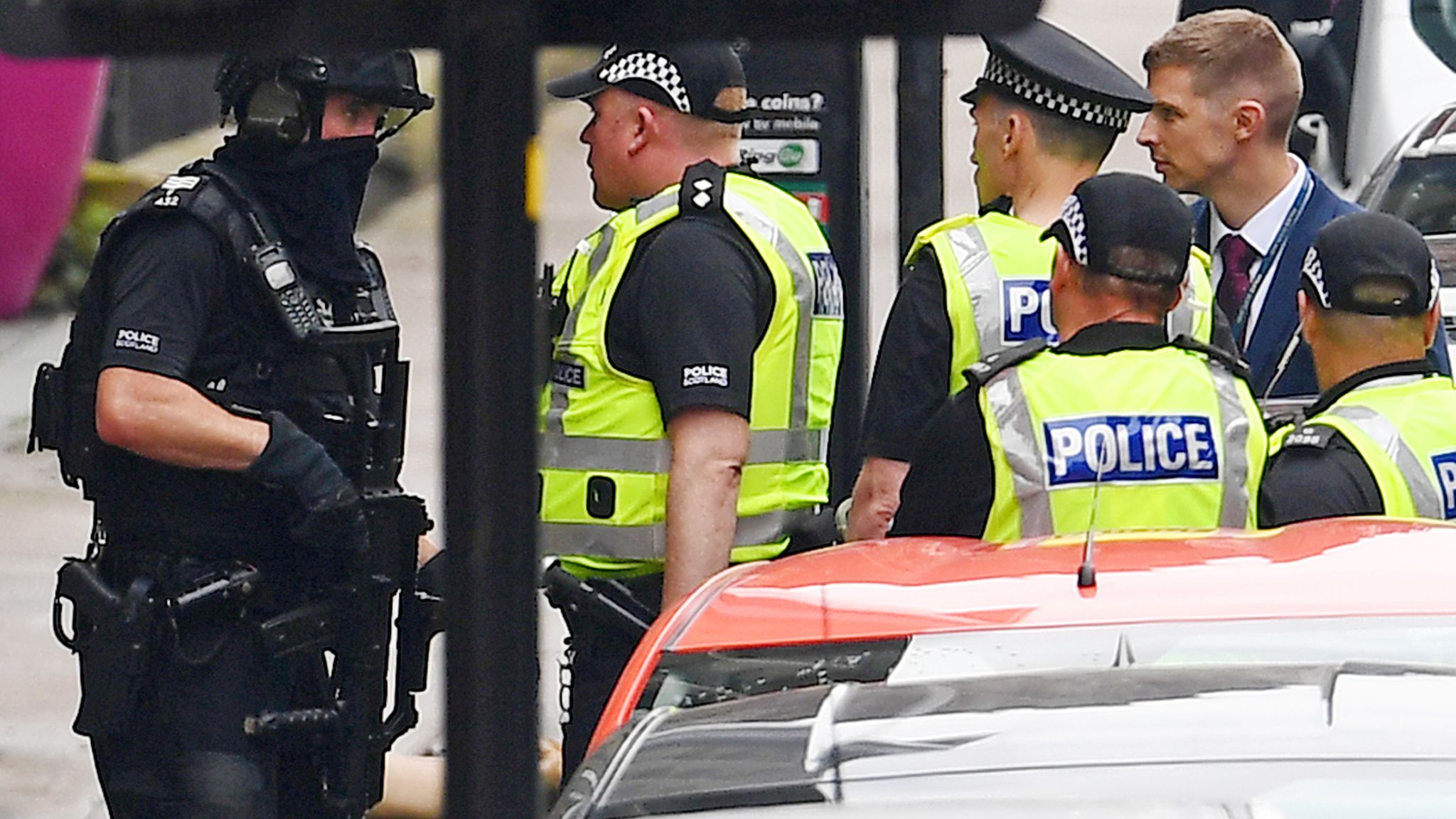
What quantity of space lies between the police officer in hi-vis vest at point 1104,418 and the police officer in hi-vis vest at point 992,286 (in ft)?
1.39

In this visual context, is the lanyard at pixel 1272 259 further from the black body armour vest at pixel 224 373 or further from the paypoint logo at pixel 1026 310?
the black body armour vest at pixel 224 373

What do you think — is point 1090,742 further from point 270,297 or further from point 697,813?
point 270,297

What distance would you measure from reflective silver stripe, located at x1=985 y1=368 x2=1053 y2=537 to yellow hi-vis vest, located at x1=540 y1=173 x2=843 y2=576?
2.14 feet

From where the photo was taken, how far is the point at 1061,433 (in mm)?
3947

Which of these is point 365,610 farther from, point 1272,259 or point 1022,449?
point 1272,259

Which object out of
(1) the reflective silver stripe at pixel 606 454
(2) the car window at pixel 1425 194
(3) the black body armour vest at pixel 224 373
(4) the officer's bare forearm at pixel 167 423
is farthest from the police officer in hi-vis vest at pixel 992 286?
(2) the car window at pixel 1425 194

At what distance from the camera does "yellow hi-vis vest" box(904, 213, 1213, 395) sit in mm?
4578

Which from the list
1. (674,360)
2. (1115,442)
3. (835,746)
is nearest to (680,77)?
(674,360)

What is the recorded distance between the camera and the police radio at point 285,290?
14.2 feet

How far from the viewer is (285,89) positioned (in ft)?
14.6

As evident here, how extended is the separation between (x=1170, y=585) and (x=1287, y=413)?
6.14ft

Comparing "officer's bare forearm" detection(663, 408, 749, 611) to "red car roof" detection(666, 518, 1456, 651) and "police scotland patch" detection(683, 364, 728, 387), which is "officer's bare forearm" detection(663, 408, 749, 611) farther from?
"red car roof" detection(666, 518, 1456, 651)

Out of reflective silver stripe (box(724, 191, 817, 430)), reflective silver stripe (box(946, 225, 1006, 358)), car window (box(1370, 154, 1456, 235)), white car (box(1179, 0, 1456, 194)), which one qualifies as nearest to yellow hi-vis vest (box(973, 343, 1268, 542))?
reflective silver stripe (box(946, 225, 1006, 358))

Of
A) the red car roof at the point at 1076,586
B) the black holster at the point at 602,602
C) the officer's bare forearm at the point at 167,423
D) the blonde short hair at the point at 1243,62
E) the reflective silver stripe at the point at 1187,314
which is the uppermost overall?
the blonde short hair at the point at 1243,62
